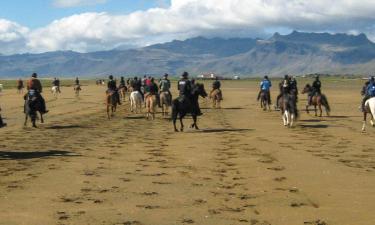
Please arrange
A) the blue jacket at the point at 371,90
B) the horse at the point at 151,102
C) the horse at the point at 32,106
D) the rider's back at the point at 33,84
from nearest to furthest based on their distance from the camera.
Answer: the blue jacket at the point at 371,90
the horse at the point at 32,106
the rider's back at the point at 33,84
the horse at the point at 151,102

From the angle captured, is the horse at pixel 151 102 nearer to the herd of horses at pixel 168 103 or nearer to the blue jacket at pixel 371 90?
the herd of horses at pixel 168 103

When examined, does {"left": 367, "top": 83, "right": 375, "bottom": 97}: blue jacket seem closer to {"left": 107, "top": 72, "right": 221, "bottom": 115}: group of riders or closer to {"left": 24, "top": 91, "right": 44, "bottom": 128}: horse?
{"left": 107, "top": 72, "right": 221, "bottom": 115}: group of riders

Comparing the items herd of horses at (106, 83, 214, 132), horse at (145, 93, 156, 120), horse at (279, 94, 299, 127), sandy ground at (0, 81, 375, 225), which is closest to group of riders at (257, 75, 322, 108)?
horse at (279, 94, 299, 127)

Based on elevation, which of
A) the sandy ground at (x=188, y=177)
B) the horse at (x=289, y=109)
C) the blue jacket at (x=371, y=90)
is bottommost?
the sandy ground at (x=188, y=177)

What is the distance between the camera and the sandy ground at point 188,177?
9.09 metres

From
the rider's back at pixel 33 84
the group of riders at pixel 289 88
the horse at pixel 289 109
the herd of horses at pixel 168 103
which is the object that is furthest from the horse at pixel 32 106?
the group of riders at pixel 289 88

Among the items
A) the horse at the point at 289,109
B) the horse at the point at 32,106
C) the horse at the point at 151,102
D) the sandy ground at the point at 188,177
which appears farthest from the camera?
the horse at the point at 151,102

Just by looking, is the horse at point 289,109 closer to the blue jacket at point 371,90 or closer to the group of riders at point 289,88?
the group of riders at point 289,88

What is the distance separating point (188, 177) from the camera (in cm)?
1256

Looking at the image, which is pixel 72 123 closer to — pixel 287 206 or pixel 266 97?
pixel 266 97

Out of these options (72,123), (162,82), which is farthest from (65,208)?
(162,82)

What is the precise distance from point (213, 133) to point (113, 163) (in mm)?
8243

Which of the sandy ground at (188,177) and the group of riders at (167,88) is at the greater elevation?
the group of riders at (167,88)

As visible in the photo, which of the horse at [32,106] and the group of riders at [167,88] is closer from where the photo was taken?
the group of riders at [167,88]
